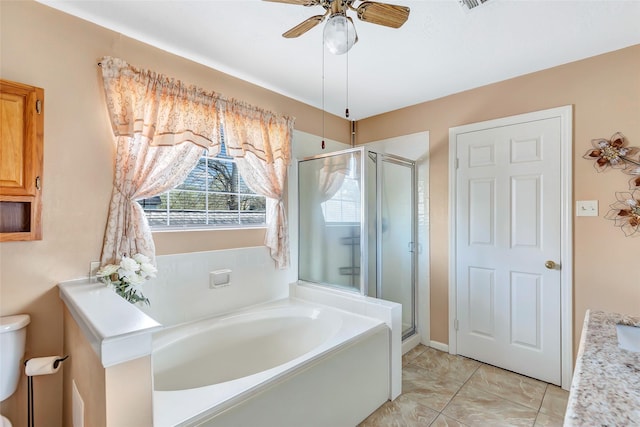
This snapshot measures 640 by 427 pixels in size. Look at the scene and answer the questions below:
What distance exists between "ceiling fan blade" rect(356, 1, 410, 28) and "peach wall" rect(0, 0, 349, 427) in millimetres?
1504

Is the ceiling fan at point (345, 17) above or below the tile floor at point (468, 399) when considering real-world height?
above

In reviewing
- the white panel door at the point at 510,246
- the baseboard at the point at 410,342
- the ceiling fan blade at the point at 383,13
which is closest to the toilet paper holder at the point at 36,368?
the ceiling fan blade at the point at 383,13

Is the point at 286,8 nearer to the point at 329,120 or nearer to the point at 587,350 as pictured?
the point at 329,120

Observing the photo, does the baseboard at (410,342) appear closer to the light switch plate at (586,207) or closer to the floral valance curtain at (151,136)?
the light switch plate at (586,207)

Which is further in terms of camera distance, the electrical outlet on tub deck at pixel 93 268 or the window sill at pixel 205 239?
the window sill at pixel 205 239

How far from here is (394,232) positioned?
9.50ft

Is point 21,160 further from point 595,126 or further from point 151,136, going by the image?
point 595,126

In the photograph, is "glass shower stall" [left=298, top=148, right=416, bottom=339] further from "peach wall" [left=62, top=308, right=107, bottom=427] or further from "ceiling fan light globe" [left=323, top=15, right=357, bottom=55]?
"peach wall" [left=62, top=308, right=107, bottom=427]

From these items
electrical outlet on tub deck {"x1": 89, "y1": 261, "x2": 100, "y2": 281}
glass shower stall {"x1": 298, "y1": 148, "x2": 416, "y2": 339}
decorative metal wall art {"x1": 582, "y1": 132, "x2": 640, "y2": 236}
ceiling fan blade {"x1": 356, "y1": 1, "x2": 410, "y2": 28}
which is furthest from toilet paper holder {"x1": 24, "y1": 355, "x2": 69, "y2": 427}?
decorative metal wall art {"x1": 582, "y1": 132, "x2": 640, "y2": 236}

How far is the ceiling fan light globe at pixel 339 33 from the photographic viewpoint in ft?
4.03

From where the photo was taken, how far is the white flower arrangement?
1.71 metres

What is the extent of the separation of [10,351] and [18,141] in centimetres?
102

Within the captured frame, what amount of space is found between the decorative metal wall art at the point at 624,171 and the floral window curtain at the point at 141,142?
2804 mm

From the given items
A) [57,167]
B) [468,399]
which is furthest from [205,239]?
[468,399]
